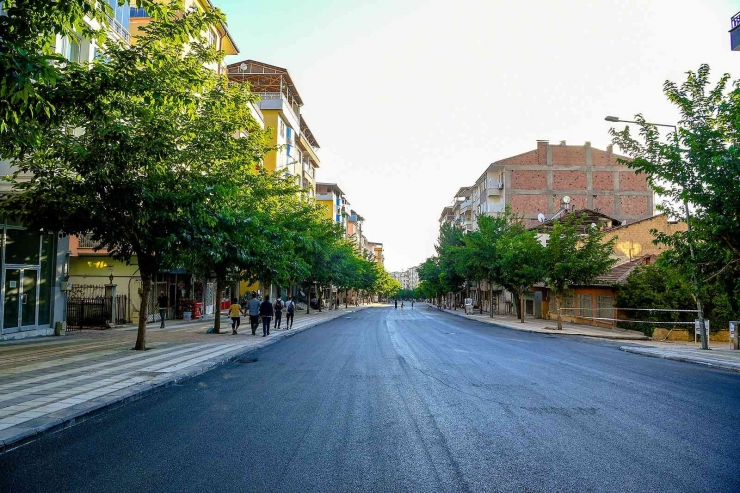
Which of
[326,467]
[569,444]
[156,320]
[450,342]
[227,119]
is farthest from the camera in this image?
[156,320]

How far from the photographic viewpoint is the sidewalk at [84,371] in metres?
7.83

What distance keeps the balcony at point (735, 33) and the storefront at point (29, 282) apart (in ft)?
97.0

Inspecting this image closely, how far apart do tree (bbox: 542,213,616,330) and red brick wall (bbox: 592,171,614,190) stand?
113 feet

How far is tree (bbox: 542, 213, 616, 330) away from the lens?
3281 cm

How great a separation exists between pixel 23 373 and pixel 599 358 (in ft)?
52.1

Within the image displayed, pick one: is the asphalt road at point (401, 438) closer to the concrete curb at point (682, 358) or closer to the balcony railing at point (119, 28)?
the concrete curb at point (682, 358)

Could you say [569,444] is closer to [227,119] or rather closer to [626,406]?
[626,406]

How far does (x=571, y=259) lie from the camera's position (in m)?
32.9

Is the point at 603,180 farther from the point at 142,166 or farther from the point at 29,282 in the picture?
the point at 142,166

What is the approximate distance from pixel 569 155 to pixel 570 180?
126 inches

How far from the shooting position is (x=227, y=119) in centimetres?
1745

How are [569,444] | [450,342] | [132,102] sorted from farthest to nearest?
[450,342] < [132,102] < [569,444]

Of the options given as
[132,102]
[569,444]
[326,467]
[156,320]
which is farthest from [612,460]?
[156,320]

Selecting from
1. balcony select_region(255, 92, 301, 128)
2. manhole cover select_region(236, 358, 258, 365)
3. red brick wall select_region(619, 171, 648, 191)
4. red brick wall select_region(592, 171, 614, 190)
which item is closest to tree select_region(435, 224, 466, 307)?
red brick wall select_region(592, 171, 614, 190)
